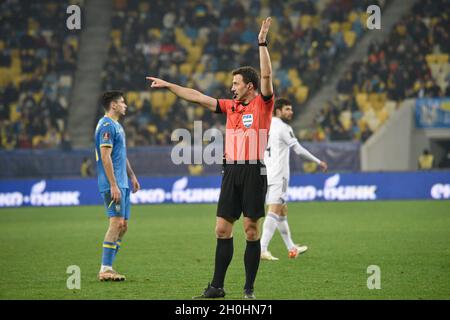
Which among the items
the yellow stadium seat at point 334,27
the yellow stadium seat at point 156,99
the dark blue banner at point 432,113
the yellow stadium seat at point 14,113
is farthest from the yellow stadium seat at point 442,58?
the yellow stadium seat at point 14,113

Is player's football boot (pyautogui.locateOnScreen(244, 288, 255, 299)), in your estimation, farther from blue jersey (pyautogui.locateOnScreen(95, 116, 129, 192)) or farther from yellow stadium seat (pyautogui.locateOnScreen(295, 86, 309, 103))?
yellow stadium seat (pyautogui.locateOnScreen(295, 86, 309, 103))

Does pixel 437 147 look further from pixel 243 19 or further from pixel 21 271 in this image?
pixel 21 271

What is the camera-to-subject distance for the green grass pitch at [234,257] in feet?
30.5

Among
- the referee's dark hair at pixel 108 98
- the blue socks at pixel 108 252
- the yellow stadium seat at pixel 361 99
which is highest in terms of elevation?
the yellow stadium seat at pixel 361 99

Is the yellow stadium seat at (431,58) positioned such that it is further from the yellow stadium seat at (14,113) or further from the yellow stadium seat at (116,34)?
the yellow stadium seat at (14,113)

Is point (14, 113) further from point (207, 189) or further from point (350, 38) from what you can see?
point (350, 38)

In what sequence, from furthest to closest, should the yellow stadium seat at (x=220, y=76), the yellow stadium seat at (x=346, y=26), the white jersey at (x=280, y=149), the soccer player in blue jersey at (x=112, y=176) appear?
the yellow stadium seat at (x=346, y=26)
the yellow stadium seat at (x=220, y=76)
the white jersey at (x=280, y=149)
the soccer player in blue jersey at (x=112, y=176)

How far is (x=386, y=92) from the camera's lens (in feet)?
104

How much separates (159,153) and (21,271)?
1643 cm

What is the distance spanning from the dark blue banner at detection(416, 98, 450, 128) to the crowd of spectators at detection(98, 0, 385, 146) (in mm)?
5123

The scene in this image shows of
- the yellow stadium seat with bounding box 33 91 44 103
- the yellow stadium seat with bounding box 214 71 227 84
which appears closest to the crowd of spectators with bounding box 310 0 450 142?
the yellow stadium seat with bounding box 214 71 227 84

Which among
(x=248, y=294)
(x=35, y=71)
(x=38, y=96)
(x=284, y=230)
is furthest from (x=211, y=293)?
(x=35, y=71)

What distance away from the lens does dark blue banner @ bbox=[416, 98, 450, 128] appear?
95.3 ft

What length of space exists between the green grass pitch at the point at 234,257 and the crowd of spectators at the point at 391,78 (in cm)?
836
